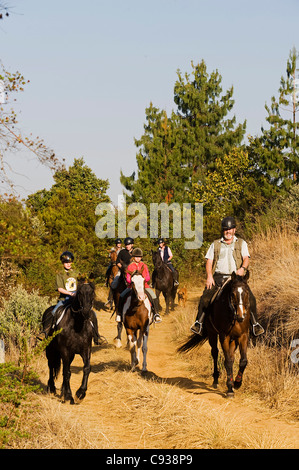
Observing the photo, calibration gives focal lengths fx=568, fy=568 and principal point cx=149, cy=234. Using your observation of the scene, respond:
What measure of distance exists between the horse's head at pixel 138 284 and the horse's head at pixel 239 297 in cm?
267

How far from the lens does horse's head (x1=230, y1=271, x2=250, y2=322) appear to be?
8656 millimetres

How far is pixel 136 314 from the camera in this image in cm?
1159

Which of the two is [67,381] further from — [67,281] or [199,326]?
[199,326]

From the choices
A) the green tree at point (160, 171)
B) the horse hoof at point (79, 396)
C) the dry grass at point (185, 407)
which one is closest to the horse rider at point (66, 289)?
the horse hoof at point (79, 396)

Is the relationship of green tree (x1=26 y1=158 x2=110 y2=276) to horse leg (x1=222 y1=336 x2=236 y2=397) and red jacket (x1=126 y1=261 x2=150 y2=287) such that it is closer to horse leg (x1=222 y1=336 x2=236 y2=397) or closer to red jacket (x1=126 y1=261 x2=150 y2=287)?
red jacket (x1=126 y1=261 x2=150 y2=287)

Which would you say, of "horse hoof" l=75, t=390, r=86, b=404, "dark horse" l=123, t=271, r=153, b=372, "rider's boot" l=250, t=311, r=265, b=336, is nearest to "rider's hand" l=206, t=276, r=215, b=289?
"rider's boot" l=250, t=311, r=265, b=336

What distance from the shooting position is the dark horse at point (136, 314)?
36.7 ft

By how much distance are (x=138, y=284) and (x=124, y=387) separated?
6.93 ft

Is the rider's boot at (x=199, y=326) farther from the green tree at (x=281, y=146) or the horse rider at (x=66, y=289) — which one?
the green tree at (x=281, y=146)

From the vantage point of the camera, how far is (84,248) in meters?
25.1

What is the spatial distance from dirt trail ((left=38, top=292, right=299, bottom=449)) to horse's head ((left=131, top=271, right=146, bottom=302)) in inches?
59.4

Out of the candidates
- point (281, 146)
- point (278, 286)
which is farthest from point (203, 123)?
point (278, 286)

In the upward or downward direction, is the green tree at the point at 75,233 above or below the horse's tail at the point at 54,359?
above
